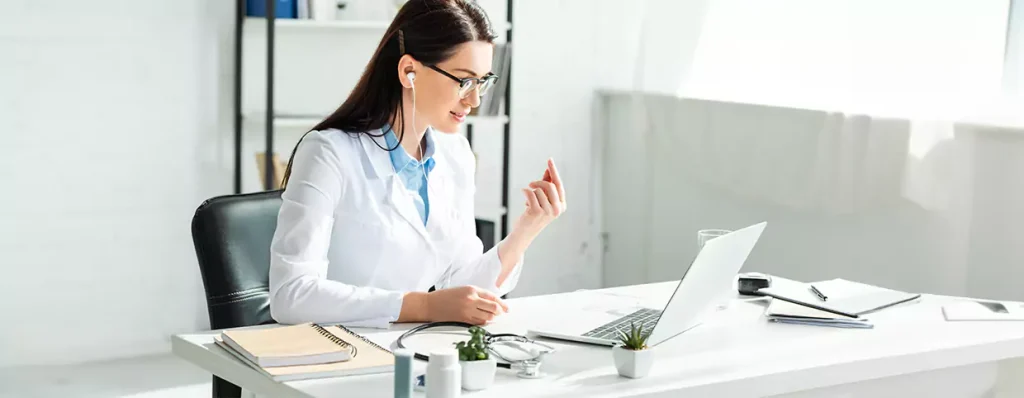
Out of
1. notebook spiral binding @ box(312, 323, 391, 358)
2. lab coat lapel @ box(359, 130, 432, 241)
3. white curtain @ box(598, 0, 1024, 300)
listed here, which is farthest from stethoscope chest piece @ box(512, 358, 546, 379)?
white curtain @ box(598, 0, 1024, 300)

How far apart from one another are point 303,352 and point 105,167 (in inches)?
106

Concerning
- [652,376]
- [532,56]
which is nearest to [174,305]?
[532,56]

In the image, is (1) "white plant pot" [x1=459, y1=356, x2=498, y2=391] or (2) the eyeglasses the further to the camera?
(2) the eyeglasses

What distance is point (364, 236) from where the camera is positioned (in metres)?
2.26

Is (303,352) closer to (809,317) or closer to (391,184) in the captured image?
(391,184)

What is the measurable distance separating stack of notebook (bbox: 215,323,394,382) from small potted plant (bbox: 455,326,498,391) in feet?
0.47

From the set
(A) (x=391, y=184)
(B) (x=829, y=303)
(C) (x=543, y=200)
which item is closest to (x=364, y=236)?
(A) (x=391, y=184)

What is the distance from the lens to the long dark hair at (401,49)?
2252mm

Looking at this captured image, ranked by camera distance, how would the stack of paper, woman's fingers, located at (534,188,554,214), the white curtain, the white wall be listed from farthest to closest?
the white wall < the white curtain < woman's fingers, located at (534,188,554,214) < the stack of paper

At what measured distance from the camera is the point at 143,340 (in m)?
4.26

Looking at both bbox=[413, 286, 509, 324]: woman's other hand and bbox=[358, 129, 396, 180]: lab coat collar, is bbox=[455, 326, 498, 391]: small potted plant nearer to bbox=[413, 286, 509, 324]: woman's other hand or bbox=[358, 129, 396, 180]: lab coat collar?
bbox=[413, 286, 509, 324]: woman's other hand

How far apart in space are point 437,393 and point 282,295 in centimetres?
61

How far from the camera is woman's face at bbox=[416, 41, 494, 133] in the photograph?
2.26 metres

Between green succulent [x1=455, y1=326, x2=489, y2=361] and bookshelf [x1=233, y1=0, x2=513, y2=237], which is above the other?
bookshelf [x1=233, y1=0, x2=513, y2=237]
